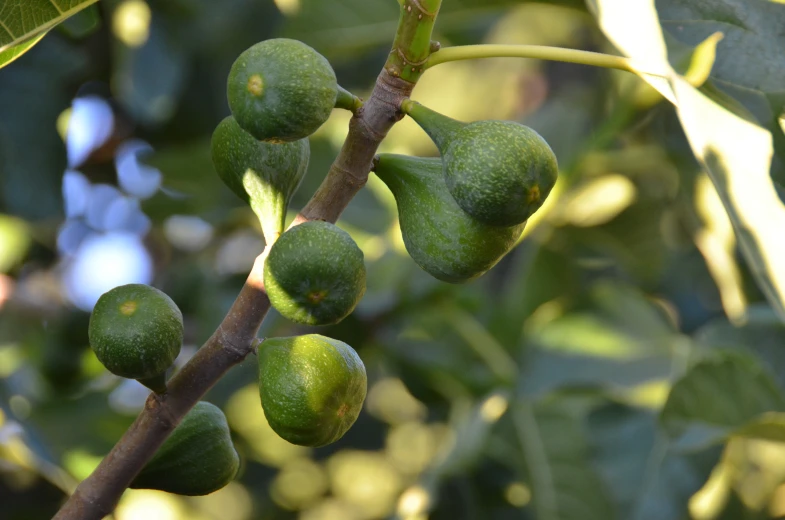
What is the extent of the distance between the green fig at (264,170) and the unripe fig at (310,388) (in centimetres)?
14

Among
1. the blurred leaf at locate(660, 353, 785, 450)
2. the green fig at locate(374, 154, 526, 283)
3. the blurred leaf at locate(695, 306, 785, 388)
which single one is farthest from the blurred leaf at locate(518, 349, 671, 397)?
the green fig at locate(374, 154, 526, 283)

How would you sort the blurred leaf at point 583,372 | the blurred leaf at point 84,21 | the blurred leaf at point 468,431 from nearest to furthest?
the blurred leaf at point 84,21
the blurred leaf at point 468,431
the blurred leaf at point 583,372

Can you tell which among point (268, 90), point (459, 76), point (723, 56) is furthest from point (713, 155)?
point (459, 76)

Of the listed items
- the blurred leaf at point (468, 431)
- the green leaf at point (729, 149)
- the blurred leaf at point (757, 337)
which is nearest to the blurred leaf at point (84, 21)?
the green leaf at point (729, 149)

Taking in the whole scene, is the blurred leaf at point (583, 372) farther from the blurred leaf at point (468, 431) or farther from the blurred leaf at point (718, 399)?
the blurred leaf at point (718, 399)

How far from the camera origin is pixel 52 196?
1.66 m

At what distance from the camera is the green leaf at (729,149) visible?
67cm

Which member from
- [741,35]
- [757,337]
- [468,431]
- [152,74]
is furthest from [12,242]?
[757,337]

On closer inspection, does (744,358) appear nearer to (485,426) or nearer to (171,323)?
(485,426)

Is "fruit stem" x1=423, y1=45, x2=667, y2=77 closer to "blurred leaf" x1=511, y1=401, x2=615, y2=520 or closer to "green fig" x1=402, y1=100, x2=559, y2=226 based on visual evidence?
"green fig" x1=402, y1=100, x2=559, y2=226

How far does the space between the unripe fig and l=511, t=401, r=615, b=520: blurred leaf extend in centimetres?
125

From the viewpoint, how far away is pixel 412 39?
76 cm

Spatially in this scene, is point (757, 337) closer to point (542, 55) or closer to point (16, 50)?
point (542, 55)

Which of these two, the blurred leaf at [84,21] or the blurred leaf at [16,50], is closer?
the blurred leaf at [16,50]
